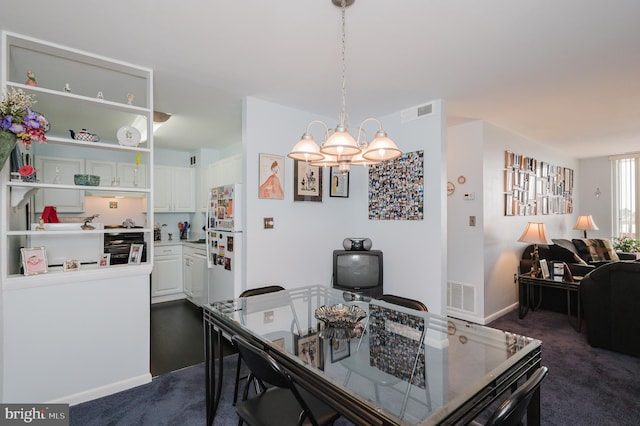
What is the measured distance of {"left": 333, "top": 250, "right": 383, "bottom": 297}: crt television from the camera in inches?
131

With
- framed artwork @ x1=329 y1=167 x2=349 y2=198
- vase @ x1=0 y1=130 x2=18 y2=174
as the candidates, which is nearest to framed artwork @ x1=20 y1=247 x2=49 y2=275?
vase @ x1=0 y1=130 x2=18 y2=174

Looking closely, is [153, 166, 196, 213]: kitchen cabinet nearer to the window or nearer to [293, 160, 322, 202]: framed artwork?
[293, 160, 322, 202]: framed artwork

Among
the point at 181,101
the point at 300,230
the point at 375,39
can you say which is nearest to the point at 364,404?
the point at 375,39

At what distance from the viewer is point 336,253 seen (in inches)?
135

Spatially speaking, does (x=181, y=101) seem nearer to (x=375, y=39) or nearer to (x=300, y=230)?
(x=300, y=230)

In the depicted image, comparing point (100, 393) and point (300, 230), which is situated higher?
point (300, 230)

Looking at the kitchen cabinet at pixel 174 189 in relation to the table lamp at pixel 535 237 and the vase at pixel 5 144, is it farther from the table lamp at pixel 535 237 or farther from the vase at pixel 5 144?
the table lamp at pixel 535 237

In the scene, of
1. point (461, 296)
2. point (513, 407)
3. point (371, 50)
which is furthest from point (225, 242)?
point (461, 296)

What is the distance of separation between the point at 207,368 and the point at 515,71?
10.5 feet

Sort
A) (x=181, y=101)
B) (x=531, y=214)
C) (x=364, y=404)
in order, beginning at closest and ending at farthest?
(x=364, y=404) → (x=181, y=101) → (x=531, y=214)

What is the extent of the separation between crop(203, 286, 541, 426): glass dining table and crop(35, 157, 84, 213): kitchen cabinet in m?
3.59

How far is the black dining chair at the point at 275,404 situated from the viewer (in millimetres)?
1280

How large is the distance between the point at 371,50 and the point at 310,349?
1988 millimetres

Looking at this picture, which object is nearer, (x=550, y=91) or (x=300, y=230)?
(x=550, y=91)
